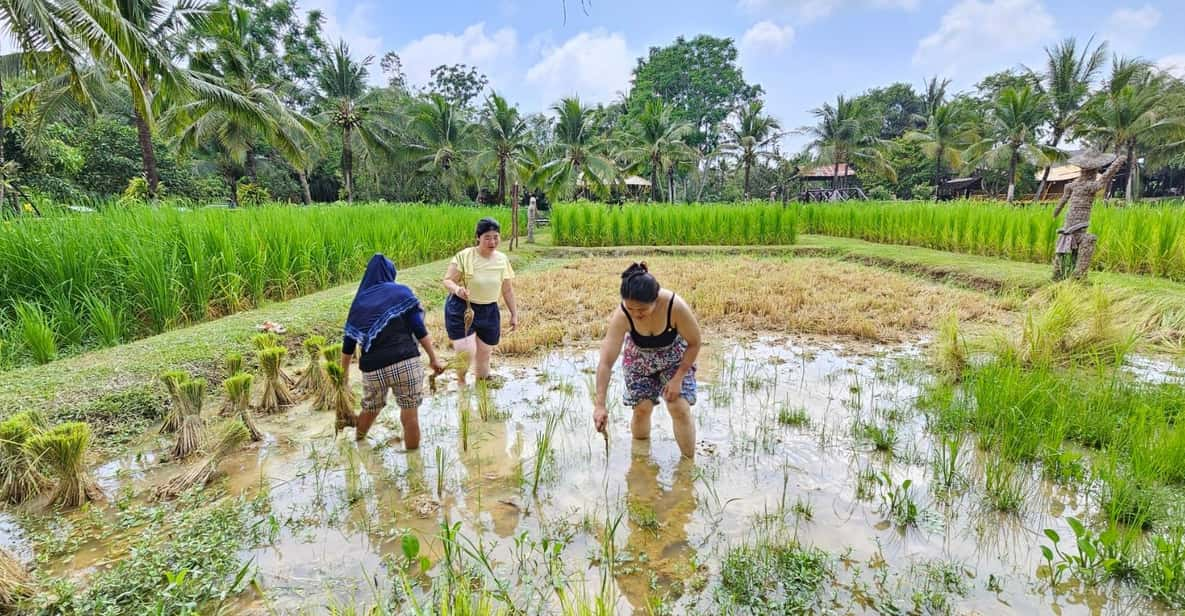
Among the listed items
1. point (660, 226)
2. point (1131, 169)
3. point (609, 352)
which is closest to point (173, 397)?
point (609, 352)

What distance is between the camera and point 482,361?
4457mm

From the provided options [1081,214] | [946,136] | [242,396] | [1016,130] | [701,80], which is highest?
[701,80]

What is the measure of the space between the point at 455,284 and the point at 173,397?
181 centimetres

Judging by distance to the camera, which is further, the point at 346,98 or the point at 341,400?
the point at 346,98

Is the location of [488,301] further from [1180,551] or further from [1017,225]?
[1017,225]

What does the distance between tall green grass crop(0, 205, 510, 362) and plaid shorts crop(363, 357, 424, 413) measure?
3042 mm

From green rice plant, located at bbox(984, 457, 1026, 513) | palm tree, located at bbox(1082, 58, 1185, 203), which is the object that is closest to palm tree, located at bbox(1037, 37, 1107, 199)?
palm tree, located at bbox(1082, 58, 1185, 203)

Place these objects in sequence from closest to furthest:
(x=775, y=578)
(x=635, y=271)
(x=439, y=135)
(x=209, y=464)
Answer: (x=775, y=578)
(x=635, y=271)
(x=209, y=464)
(x=439, y=135)

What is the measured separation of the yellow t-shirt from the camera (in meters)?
4.09

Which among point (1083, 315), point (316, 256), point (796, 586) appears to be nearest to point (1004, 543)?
point (796, 586)

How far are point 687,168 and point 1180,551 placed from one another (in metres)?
28.5

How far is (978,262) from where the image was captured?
31.2 ft

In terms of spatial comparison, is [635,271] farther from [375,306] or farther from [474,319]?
[474,319]

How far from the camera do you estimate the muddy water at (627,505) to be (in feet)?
7.01
